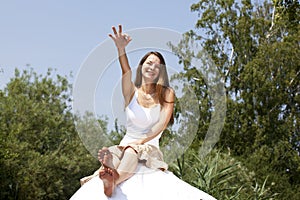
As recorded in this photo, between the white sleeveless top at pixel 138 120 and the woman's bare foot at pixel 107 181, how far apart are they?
235 mm

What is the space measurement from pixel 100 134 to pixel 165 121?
433mm

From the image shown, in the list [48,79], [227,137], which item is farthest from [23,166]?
[227,137]

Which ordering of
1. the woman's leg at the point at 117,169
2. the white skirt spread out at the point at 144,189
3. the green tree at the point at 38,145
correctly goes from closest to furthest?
the woman's leg at the point at 117,169 → the white skirt spread out at the point at 144,189 → the green tree at the point at 38,145

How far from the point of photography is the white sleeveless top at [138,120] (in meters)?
3.69

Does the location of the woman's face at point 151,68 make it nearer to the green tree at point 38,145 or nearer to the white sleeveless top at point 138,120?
the white sleeveless top at point 138,120

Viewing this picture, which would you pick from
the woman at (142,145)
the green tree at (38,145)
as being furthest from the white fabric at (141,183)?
the green tree at (38,145)

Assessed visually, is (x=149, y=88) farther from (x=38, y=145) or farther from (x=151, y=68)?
(x=38, y=145)

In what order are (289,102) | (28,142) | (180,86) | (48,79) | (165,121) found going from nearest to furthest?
1. (165,121)
2. (180,86)
3. (28,142)
4. (48,79)
5. (289,102)

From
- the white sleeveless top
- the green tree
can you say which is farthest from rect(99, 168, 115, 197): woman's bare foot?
the green tree

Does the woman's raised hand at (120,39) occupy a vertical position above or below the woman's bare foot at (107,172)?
above

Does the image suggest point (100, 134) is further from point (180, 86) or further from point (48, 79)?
point (48, 79)

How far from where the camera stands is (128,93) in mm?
3805

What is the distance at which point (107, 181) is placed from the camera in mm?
3666

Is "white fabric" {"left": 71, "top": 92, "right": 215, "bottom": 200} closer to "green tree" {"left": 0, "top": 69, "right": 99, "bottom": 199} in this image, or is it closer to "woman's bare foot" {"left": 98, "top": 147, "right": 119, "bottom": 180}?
"woman's bare foot" {"left": 98, "top": 147, "right": 119, "bottom": 180}
